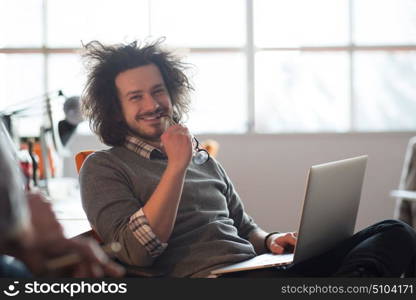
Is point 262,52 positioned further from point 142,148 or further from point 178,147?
point 178,147

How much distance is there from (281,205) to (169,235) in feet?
9.73

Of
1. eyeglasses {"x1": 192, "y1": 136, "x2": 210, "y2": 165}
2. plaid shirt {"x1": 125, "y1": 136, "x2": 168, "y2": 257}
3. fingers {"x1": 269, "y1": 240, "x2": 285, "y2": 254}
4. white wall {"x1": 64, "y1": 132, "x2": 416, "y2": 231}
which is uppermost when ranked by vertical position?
eyeglasses {"x1": 192, "y1": 136, "x2": 210, "y2": 165}

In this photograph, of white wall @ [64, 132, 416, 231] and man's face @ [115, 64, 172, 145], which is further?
white wall @ [64, 132, 416, 231]

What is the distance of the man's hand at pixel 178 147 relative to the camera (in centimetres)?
198

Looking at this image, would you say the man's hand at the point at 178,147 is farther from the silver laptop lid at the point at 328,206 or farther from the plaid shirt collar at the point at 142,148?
the silver laptop lid at the point at 328,206

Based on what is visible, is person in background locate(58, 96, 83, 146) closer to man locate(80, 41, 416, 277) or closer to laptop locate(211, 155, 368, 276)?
man locate(80, 41, 416, 277)

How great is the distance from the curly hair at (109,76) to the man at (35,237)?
1.19 metres

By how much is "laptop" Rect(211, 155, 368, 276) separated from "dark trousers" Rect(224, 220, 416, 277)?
30 millimetres

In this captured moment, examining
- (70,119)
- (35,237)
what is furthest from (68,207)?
(35,237)

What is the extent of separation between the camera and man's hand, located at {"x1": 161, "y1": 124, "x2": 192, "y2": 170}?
1980mm

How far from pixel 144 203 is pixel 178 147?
0.71ft

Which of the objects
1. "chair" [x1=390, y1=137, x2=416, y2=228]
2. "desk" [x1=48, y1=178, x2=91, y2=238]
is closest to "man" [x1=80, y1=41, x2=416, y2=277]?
"desk" [x1=48, y1=178, x2=91, y2=238]

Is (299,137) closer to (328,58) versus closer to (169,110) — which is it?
(328,58)

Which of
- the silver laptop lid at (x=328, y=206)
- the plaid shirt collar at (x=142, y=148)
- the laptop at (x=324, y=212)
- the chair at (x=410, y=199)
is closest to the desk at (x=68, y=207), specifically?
the plaid shirt collar at (x=142, y=148)
